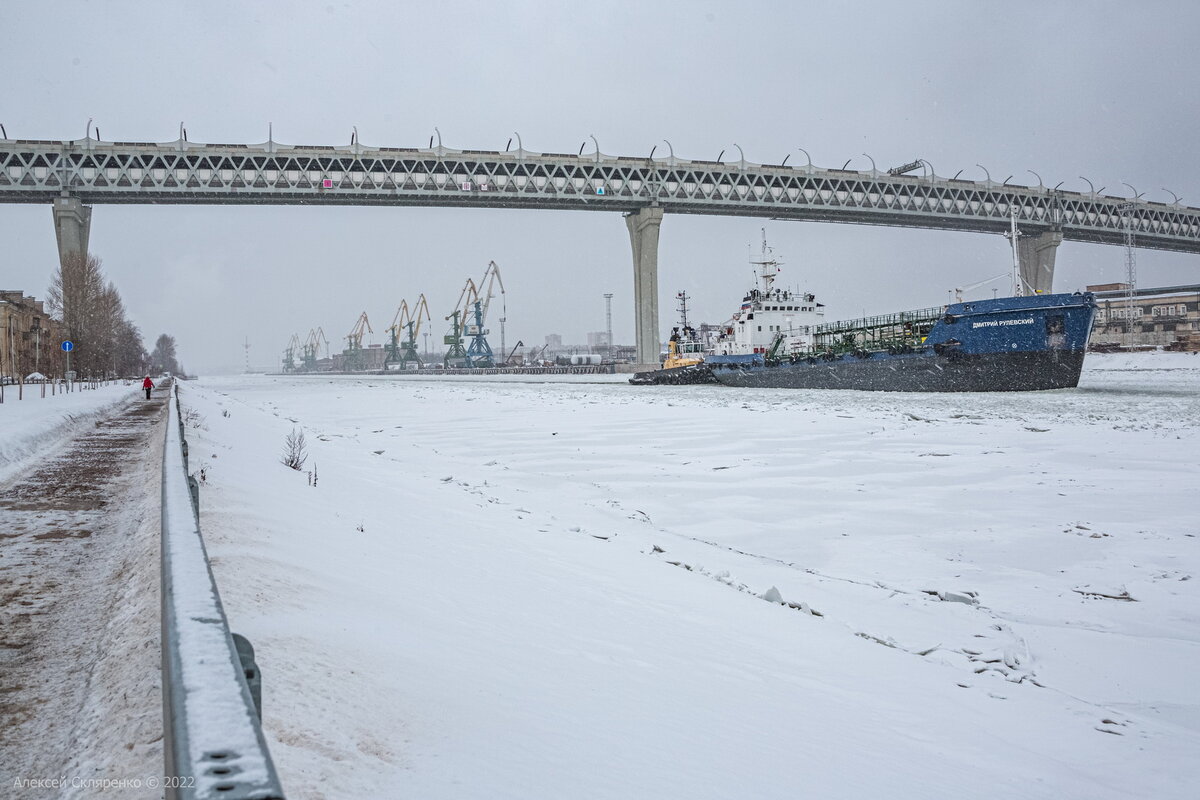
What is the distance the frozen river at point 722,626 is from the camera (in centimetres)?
223

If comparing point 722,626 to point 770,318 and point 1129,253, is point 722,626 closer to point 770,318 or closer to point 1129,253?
point 770,318

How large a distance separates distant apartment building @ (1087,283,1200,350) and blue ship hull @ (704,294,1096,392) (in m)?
54.4

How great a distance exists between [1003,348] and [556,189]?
5020 centimetres

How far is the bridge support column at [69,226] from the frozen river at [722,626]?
212ft

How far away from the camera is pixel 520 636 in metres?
3.32

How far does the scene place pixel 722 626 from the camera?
403 cm

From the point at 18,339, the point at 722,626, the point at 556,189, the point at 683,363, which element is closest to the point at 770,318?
the point at 683,363

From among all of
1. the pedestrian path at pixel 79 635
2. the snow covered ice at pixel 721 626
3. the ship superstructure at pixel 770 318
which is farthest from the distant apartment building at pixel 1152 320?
the pedestrian path at pixel 79 635

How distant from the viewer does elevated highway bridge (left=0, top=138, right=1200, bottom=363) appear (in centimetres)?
6069

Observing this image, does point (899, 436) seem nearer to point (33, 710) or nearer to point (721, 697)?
point (721, 697)

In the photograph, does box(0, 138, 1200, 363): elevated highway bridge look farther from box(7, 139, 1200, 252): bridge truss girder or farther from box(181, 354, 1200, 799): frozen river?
box(181, 354, 1200, 799): frozen river

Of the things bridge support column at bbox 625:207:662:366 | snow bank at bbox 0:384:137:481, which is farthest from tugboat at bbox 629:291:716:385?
snow bank at bbox 0:384:137:481

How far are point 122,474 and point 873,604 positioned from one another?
8388 millimetres

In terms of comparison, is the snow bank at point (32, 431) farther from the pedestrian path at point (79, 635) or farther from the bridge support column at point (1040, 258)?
the bridge support column at point (1040, 258)
